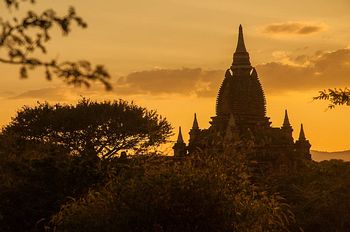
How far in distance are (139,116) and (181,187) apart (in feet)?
165

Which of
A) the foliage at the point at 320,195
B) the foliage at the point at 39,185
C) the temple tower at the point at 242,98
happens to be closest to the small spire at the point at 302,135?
the temple tower at the point at 242,98

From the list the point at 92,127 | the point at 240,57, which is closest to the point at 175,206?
the point at 92,127

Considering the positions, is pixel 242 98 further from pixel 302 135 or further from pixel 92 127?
pixel 92 127

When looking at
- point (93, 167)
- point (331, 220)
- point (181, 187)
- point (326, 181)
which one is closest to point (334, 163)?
point (326, 181)

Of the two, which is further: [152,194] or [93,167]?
[93,167]

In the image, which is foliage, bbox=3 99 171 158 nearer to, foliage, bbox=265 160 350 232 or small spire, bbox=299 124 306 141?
foliage, bbox=265 160 350 232

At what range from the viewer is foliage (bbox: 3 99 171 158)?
69.7 metres

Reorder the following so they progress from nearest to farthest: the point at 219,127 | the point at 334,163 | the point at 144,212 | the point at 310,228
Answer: the point at 144,212
the point at 310,228
the point at 334,163
the point at 219,127

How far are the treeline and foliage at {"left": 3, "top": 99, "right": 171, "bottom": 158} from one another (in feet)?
0.27

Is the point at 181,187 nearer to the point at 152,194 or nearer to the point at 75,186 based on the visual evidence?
the point at 152,194

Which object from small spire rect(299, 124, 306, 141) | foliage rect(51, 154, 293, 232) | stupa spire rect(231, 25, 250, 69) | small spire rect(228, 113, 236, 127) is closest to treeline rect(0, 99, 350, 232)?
foliage rect(51, 154, 293, 232)

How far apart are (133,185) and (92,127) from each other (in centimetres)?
4716

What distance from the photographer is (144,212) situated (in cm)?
2330

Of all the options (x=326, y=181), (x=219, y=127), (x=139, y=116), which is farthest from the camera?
(x=219, y=127)
